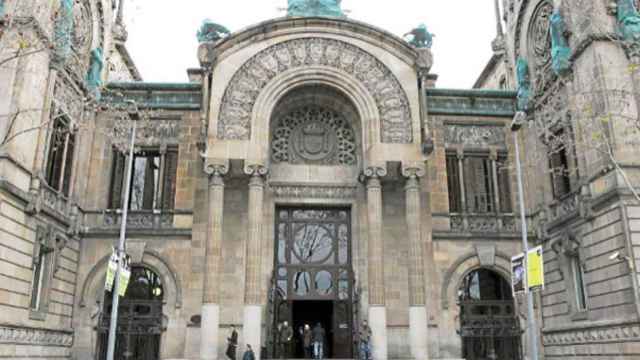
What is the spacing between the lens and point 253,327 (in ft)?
79.0

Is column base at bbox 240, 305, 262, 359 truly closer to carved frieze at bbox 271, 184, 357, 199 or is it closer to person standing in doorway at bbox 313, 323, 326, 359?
person standing in doorway at bbox 313, 323, 326, 359

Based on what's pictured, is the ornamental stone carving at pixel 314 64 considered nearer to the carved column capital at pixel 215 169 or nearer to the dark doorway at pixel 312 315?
the carved column capital at pixel 215 169

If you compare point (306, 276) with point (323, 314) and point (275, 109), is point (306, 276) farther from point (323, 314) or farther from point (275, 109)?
point (275, 109)

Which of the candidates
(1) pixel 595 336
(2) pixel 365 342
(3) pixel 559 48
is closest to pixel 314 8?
(3) pixel 559 48

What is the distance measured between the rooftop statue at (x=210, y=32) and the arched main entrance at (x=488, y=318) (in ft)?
53.5

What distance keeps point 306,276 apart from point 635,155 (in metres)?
14.3

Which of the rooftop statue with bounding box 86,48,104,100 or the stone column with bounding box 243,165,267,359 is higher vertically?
the rooftop statue with bounding box 86,48,104,100

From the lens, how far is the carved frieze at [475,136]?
2944 cm

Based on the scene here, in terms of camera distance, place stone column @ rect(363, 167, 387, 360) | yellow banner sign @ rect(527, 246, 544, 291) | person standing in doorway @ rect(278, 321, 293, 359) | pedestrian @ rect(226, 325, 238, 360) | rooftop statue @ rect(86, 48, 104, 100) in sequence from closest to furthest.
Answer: yellow banner sign @ rect(527, 246, 544, 291) < pedestrian @ rect(226, 325, 238, 360) < stone column @ rect(363, 167, 387, 360) < person standing in doorway @ rect(278, 321, 293, 359) < rooftop statue @ rect(86, 48, 104, 100)

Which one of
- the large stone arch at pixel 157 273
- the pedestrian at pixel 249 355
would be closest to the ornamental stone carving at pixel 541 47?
the pedestrian at pixel 249 355

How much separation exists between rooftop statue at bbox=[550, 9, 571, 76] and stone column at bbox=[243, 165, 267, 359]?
42.8 ft

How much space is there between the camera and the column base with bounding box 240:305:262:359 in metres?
23.9

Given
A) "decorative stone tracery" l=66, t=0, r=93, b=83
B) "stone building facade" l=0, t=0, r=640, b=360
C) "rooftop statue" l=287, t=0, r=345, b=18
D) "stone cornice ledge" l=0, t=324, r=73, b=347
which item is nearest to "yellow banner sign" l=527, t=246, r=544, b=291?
"stone building facade" l=0, t=0, r=640, b=360

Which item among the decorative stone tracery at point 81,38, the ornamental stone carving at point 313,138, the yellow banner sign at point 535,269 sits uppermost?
the decorative stone tracery at point 81,38
